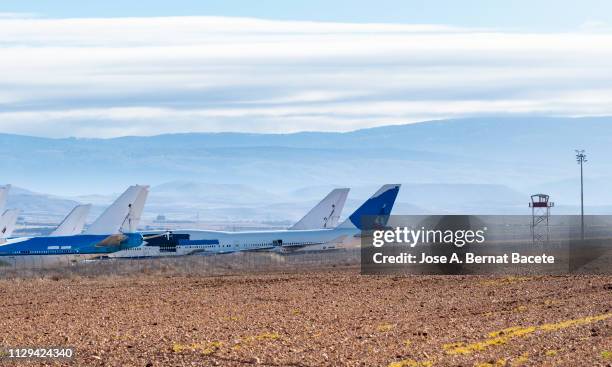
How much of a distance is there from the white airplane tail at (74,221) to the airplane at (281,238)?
490 centimetres

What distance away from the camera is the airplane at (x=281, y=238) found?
7806 cm

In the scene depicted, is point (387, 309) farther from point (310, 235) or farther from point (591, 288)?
point (310, 235)

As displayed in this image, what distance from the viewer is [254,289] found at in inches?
1518

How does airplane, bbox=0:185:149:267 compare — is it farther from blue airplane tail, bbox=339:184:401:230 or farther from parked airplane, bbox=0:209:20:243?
blue airplane tail, bbox=339:184:401:230

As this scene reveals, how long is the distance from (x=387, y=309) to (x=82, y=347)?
31.7 ft

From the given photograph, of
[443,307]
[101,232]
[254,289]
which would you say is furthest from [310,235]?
[443,307]

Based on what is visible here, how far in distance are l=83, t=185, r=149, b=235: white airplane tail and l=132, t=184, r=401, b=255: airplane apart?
518cm

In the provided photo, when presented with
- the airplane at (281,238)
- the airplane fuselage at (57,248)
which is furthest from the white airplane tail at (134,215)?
the airplane at (281,238)

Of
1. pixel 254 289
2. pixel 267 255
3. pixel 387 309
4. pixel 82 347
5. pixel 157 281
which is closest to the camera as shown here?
pixel 82 347

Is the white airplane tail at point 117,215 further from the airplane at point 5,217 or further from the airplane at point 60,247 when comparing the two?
the airplane at point 5,217

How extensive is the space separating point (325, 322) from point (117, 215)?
152 ft

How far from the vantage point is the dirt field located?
21344mm

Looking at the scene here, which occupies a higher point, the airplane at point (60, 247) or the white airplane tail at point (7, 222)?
the white airplane tail at point (7, 222)

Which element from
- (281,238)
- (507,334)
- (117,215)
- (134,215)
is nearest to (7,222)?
(117,215)
